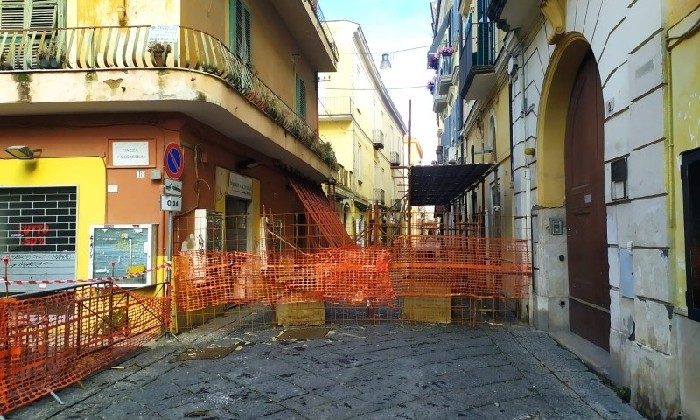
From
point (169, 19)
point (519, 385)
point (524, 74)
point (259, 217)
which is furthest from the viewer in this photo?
point (259, 217)

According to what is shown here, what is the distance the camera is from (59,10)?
823cm

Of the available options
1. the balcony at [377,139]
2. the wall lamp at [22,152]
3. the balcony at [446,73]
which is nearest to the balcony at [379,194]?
the balcony at [377,139]

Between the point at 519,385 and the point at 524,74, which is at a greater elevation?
the point at 524,74

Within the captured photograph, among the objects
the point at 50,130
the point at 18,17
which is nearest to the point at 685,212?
the point at 50,130

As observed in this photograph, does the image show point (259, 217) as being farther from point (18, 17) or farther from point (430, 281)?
point (18, 17)

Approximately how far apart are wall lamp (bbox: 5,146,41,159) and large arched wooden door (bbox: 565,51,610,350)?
817cm

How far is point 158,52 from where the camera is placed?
7.58m

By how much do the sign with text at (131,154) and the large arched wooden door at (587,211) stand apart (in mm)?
→ 6331

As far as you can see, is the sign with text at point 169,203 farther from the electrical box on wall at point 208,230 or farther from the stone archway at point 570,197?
the stone archway at point 570,197

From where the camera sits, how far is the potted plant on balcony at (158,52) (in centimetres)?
757

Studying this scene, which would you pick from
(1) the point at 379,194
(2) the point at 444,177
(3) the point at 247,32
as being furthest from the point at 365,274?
(1) the point at 379,194

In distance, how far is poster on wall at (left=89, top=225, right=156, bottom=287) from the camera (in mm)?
8047

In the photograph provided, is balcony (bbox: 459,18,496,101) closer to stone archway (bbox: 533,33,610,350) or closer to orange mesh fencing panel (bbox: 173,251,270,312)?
stone archway (bbox: 533,33,610,350)

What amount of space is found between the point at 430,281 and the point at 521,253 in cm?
154
